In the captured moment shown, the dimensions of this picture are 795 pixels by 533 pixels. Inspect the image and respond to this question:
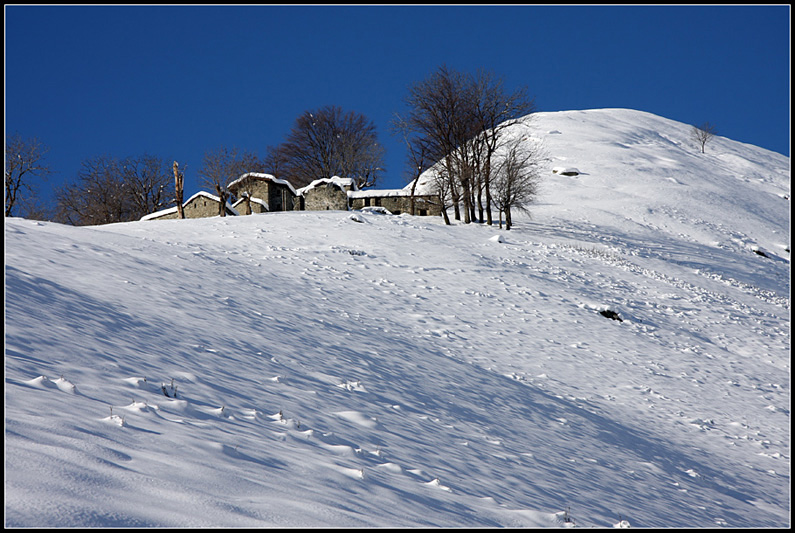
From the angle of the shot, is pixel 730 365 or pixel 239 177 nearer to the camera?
pixel 730 365

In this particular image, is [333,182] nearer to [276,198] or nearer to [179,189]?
[276,198]

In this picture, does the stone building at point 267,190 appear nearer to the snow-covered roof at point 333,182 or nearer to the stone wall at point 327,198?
the snow-covered roof at point 333,182

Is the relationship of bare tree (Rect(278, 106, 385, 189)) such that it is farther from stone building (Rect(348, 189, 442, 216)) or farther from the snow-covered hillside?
the snow-covered hillside

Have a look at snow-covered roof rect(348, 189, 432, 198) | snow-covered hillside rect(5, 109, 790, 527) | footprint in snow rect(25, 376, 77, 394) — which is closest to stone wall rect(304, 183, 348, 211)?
snow-covered roof rect(348, 189, 432, 198)

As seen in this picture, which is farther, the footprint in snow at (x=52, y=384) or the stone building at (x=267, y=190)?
the stone building at (x=267, y=190)

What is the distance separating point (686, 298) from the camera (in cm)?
2084

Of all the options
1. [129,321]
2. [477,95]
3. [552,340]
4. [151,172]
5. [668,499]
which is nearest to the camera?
[668,499]

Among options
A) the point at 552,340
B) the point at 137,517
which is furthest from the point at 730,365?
the point at 137,517

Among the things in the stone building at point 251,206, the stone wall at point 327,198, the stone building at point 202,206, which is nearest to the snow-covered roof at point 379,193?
the stone wall at point 327,198

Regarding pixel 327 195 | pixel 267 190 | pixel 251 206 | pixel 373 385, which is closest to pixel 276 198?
pixel 267 190

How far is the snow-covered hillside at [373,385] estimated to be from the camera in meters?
3.87

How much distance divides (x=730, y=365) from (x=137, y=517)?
52.5ft

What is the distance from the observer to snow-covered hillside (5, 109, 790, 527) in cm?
387

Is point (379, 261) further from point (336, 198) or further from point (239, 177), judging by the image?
point (239, 177)
